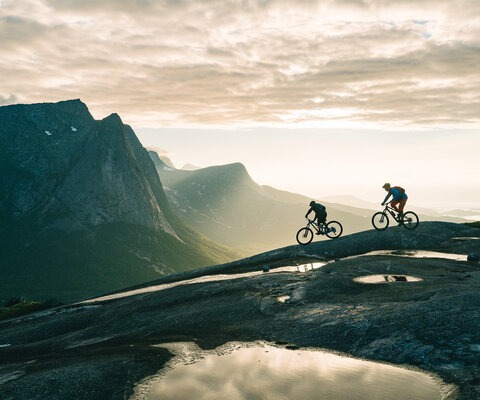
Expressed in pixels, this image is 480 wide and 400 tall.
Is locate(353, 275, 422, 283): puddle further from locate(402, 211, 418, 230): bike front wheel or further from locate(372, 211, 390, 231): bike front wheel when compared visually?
locate(372, 211, 390, 231): bike front wheel

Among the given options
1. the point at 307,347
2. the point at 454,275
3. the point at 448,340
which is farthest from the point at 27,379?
the point at 454,275

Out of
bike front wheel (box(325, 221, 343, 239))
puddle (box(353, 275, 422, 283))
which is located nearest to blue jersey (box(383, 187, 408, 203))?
bike front wheel (box(325, 221, 343, 239))

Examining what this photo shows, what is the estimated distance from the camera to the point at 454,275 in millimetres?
25312

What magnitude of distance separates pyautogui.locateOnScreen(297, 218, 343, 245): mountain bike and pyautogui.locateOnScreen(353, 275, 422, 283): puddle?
13.4 meters

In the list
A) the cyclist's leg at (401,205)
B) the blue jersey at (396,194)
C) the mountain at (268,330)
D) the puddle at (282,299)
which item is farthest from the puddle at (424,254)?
the puddle at (282,299)

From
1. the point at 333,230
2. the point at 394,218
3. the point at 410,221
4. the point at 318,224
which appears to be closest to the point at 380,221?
the point at 394,218

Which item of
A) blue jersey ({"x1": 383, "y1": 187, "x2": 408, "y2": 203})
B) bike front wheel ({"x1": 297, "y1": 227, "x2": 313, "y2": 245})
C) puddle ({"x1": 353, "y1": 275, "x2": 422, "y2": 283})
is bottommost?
puddle ({"x1": 353, "y1": 275, "x2": 422, "y2": 283})

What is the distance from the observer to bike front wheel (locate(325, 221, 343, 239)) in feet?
135

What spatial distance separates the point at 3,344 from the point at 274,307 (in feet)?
68.6

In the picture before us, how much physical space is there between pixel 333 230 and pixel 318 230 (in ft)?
6.59

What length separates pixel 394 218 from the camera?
1619 inches

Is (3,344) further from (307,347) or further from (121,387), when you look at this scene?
(307,347)

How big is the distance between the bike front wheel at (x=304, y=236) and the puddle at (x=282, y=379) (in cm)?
2506

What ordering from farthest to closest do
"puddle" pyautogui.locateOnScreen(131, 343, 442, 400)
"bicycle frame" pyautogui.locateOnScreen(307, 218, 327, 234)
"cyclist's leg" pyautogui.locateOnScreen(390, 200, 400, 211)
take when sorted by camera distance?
1. "bicycle frame" pyautogui.locateOnScreen(307, 218, 327, 234)
2. "cyclist's leg" pyautogui.locateOnScreen(390, 200, 400, 211)
3. "puddle" pyautogui.locateOnScreen(131, 343, 442, 400)
